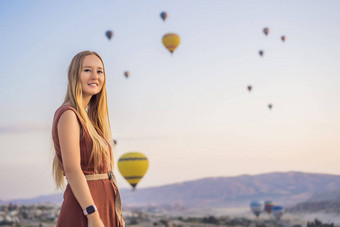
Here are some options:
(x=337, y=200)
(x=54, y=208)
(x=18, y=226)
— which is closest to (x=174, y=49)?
(x=18, y=226)

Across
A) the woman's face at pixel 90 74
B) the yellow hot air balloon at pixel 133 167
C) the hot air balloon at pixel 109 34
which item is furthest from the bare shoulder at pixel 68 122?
the hot air balloon at pixel 109 34

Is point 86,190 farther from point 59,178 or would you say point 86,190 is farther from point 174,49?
point 174,49

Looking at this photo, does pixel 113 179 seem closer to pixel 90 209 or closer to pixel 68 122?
pixel 90 209

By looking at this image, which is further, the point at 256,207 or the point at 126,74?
the point at 256,207

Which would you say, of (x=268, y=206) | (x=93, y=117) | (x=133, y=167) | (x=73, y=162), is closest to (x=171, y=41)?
(x=133, y=167)

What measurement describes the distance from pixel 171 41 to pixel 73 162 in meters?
41.8

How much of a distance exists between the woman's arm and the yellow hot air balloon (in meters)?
37.5

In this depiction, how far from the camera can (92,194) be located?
3277 mm

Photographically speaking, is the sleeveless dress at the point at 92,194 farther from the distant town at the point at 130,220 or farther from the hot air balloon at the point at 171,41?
the distant town at the point at 130,220

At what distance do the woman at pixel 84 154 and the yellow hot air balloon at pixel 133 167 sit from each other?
3731cm

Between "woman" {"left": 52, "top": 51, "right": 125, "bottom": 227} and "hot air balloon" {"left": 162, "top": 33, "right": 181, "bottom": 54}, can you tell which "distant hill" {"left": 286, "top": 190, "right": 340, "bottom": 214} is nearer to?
"hot air balloon" {"left": 162, "top": 33, "right": 181, "bottom": 54}

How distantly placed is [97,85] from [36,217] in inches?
3023

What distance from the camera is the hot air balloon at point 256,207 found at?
62.3m

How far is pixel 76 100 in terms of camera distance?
10.9ft
